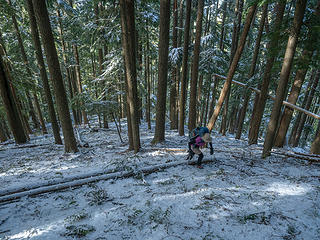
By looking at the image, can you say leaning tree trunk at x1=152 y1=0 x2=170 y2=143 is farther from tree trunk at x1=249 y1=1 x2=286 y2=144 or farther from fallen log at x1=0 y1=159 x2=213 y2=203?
tree trunk at x1=249 y1=1 x2=286 y2=144

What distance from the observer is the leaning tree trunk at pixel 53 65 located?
6.66m

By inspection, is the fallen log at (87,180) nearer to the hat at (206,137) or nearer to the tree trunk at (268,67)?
the hat at (206,137)

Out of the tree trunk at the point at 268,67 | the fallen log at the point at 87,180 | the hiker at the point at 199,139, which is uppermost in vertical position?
the tree trunk at the point at 268,67

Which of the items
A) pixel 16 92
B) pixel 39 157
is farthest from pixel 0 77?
pixel 39 157

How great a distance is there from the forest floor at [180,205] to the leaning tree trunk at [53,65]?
8.47ft

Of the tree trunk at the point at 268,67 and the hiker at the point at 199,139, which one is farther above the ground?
the tree trunk at the point at 268,67

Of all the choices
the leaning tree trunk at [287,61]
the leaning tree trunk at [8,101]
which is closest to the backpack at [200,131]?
the leaning tree trunk at [287,61]

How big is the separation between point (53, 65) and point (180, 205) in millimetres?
8226

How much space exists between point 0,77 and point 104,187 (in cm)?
1099

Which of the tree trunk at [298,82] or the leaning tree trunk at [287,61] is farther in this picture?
the tree trunk at [298,82]

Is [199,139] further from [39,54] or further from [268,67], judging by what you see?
[39,54]

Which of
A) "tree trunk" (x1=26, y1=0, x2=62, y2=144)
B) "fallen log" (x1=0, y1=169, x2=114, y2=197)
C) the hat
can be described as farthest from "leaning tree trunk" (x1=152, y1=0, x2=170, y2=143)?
"tree trunk" (x1=26, y1=0, x2=62, y2=144)

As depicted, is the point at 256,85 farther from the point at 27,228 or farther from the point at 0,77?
the point at 0,77

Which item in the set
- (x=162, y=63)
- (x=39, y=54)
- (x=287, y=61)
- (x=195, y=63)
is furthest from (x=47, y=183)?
(x=195, y=63)
